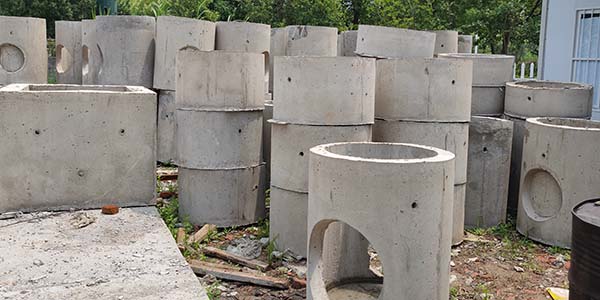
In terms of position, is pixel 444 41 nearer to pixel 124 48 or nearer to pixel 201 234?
pixel 124 48

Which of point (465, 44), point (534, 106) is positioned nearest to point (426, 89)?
point (534, 106)

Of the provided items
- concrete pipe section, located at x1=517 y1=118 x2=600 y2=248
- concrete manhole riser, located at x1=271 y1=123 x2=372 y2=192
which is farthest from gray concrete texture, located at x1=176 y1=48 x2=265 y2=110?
concrete pipe section, located at x1=517 y1=118 x2=600 y2=248

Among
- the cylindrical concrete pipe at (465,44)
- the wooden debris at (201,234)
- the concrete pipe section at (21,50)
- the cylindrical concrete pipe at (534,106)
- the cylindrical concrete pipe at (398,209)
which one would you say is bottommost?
the wooden debris at (201,234)

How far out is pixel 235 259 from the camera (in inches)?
245

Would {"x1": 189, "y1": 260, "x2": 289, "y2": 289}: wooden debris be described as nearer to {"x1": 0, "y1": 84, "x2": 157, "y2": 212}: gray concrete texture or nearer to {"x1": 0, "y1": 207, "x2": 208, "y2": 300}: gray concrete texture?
{"x1": 0, "y1": 207, "x2": 208, "y2": 300}: gray concrete texture

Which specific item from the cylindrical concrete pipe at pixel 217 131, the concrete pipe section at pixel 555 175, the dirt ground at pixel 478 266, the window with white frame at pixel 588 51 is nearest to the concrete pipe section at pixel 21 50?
the cylindrical concrete pipe at pixel 217 131

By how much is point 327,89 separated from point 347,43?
589 centimetres

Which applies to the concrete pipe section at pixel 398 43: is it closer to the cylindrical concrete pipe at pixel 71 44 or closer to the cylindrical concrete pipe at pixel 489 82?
the cylindrical concrete pipe at pixel 489 82

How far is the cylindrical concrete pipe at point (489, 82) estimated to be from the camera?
333 inches

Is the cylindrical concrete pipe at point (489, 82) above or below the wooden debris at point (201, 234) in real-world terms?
above

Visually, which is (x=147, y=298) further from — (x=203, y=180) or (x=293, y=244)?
(x=203, y=180)

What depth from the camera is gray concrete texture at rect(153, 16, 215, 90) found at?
973 centimetres

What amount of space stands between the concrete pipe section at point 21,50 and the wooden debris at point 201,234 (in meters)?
5.46

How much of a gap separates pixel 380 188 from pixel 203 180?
3414mm
